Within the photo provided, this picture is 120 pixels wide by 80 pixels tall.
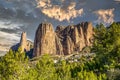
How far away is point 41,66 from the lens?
Result: 305 feet

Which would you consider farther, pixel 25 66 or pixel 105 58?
pixel 105 58

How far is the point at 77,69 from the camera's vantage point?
120m

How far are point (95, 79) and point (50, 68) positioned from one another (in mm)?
14171

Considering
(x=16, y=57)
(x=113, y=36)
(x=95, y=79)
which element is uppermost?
(x=113, y=36)

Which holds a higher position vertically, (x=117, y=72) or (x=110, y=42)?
(x=110, y=42)

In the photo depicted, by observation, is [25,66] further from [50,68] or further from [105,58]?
[105,58]

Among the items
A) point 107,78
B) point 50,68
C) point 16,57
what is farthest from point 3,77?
point 107,78

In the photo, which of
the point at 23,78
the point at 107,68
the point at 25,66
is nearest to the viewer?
the point at 23,78

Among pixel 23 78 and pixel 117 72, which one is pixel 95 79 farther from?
pixel 23 78

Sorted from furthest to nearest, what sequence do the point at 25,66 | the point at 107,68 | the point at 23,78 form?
1. the point at 107,68
2. the point at 25,66
3. the point at 23,78

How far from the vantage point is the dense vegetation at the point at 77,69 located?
289 ft

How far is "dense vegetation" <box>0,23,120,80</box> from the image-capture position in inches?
3469

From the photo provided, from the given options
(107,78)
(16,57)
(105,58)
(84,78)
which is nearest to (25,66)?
(16,57)

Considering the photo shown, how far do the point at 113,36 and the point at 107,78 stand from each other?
19.5m
